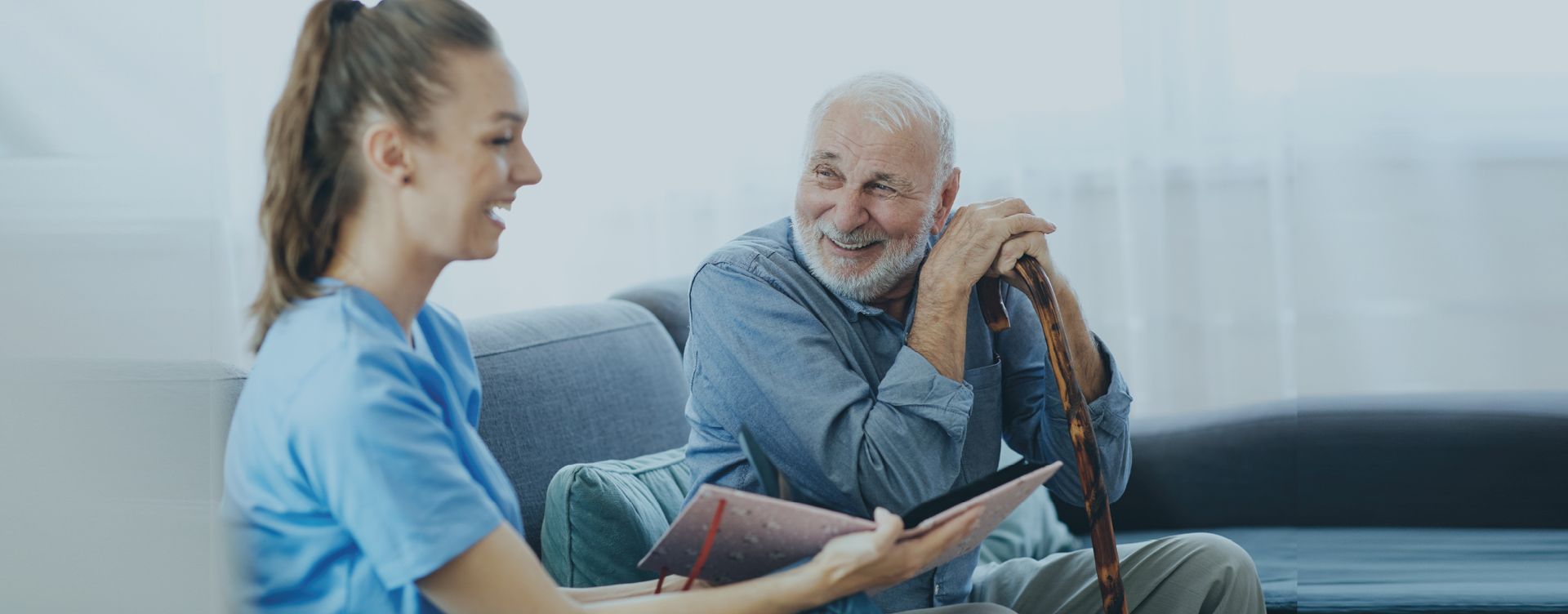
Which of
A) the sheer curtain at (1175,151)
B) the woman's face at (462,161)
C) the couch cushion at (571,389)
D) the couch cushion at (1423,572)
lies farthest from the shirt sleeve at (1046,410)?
the sheer curtain at (1175,151)

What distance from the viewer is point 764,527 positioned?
102 cm

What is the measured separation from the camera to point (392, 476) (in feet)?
2.82

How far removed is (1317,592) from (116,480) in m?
1.59

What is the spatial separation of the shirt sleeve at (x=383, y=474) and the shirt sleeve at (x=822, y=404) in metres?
0.55

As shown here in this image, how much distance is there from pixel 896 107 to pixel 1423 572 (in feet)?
3.20

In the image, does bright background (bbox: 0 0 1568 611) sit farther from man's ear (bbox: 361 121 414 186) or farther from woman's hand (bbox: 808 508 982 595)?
woman's hand (bbox: 808 508 982 595)

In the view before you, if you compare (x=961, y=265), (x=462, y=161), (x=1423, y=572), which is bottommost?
(x=1423, y=572)

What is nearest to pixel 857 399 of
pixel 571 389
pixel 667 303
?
pixel 571 389

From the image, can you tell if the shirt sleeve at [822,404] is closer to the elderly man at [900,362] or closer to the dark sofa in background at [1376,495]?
the elderly man at [900,362]

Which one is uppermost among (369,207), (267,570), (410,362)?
(369,207)

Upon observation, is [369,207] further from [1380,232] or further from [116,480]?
[1380,232]

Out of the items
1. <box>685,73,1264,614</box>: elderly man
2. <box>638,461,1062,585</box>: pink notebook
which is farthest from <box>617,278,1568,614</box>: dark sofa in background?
<box>638,461,1062,585</box>: pink notebook

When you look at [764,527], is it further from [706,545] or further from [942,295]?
[942,295]

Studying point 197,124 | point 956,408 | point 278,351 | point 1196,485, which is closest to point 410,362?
point 278,351
